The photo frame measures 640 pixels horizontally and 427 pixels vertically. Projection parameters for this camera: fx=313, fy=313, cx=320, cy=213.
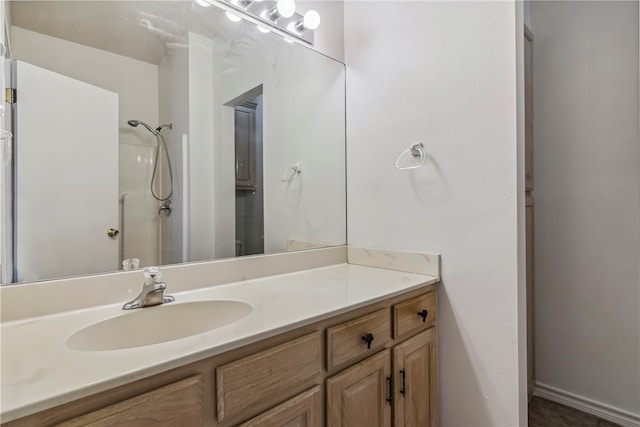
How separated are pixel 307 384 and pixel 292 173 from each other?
38.2 inches

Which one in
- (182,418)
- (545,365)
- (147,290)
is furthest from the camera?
(545,365)

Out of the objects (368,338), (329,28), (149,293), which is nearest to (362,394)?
(368,338)

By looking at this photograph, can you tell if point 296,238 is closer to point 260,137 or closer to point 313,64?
point 260,137

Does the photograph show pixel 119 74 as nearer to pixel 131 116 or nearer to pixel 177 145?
pixel 131 116

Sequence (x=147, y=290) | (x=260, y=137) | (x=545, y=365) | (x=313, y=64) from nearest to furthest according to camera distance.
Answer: (x=147, y=290) < (x=260, y=137) < (x=313, y=64) < (x=545, y=365)

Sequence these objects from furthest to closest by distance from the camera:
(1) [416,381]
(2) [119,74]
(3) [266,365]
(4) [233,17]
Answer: (4) [233,17] < (1) [416,381] < (2) [119,74] < (3) [266,365]

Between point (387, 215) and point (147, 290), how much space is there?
0.98 meters

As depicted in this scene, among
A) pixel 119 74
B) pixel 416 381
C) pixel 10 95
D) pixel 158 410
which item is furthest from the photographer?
pixel 416 381

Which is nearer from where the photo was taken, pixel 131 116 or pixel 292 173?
pixel 131 116

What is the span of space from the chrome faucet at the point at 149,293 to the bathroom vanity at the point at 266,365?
0.10 feet

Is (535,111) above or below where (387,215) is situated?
above

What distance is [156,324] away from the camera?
89 cm

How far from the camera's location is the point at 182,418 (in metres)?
0.60

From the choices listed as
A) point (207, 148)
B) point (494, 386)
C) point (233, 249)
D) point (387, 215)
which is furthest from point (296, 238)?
point (494, 386)
